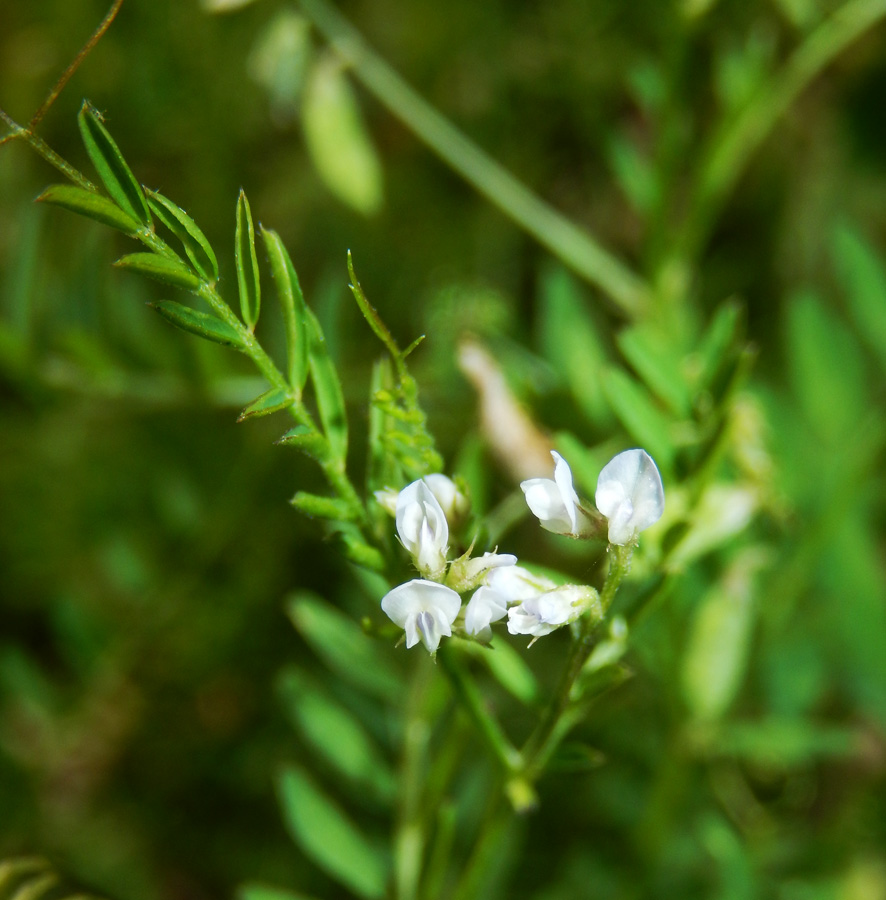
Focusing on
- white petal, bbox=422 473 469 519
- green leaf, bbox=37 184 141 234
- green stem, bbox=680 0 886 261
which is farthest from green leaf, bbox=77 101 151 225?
green stem, bbox=680 0 886 261

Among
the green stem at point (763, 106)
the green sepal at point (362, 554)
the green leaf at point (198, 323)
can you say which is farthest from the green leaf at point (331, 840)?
the green stem at point (763, 106)

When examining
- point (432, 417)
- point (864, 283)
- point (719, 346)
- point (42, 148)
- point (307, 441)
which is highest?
point (864, 283)

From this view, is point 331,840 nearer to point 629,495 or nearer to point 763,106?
point 629,495

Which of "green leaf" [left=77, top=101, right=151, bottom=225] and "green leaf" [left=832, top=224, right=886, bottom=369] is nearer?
"green leaf" [left=77, top=101, right=151, bottom=225]

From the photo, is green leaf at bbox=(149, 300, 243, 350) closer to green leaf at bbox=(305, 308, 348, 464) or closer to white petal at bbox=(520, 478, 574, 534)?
green leaf at bbox=(305, 308, 348, 464)

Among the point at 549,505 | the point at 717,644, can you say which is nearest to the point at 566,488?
the point at 549,505

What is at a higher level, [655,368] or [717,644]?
[655,368]
